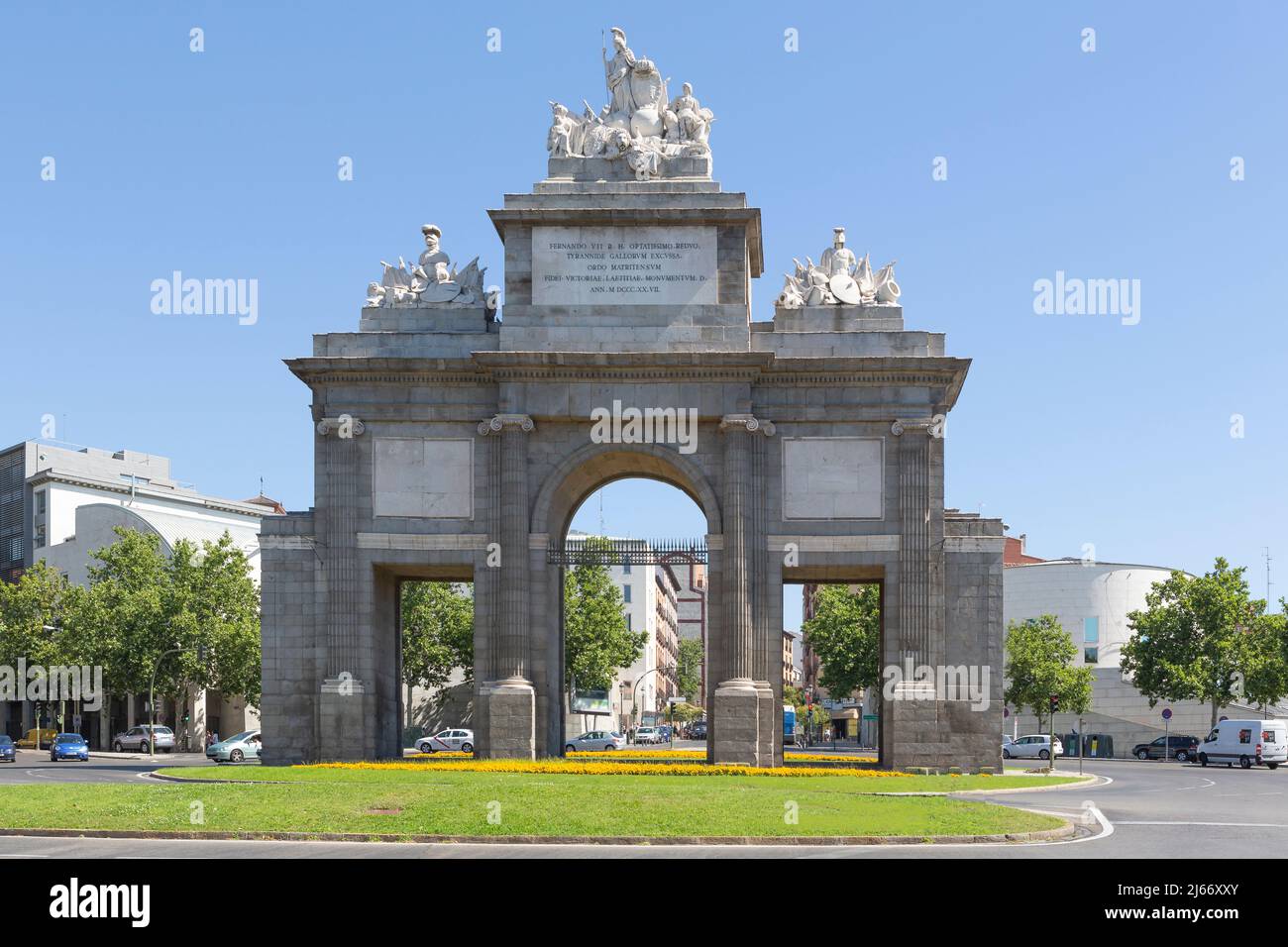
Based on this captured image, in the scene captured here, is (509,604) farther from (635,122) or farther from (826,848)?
(826,848)

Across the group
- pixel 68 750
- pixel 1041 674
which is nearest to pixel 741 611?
pixel 68 750

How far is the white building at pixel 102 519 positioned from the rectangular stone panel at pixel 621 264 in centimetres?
5436

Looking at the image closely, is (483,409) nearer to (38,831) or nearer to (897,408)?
Answer: (897,408)

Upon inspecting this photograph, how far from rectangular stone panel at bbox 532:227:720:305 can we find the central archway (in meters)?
5.22

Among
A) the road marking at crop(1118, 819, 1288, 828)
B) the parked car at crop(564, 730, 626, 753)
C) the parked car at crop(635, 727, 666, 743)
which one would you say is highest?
the road marking at crop(1118, 819, 1288, 828)

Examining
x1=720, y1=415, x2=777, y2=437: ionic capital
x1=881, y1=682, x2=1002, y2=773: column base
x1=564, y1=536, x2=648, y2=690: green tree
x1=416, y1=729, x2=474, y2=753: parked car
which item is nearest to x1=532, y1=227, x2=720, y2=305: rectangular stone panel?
x1=720, y1=415, x2=777, y2=437: ionic capital

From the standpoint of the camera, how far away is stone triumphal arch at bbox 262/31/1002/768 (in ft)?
166

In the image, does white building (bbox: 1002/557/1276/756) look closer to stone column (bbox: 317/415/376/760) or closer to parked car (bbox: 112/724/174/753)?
parked car (bbox: 112/724/174/753)

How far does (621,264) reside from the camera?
170 ft

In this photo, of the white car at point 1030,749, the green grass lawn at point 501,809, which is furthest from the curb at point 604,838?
the white car at point 1030,749

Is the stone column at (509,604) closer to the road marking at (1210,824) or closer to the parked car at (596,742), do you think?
the road marking at (1210,824)

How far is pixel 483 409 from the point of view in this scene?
51.9m

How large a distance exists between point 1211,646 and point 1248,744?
20.0 metres

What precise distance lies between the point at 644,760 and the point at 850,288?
17.8m
